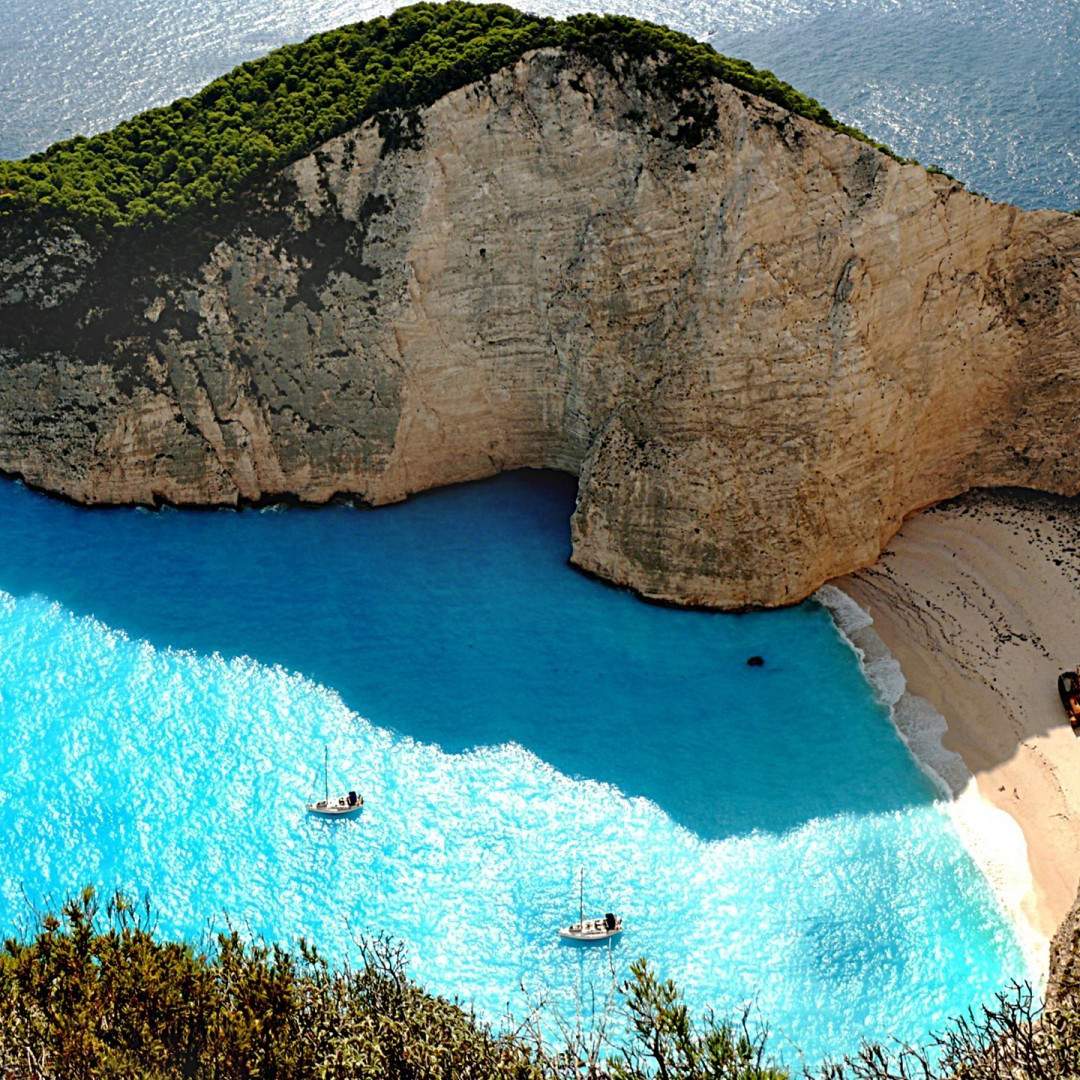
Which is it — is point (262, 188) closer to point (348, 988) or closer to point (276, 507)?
point (276, 507)

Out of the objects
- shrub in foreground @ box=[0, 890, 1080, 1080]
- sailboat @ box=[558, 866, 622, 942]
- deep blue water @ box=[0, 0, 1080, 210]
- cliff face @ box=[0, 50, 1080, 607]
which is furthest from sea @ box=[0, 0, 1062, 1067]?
deep blue water @ box=[0, 0, 1080, 210]

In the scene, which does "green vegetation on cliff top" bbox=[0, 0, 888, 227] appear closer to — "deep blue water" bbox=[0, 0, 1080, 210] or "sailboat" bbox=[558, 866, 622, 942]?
"sailboat" bbox=[558, 866, 622, 942]

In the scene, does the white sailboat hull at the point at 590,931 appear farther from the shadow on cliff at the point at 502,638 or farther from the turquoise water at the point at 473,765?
the shadow on cliff at the point at 502,638

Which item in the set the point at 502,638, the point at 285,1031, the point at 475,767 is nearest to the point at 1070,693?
the point at 502,638

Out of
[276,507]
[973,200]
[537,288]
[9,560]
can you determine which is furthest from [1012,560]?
[9,560]

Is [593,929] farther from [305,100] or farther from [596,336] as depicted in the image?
[305,100]

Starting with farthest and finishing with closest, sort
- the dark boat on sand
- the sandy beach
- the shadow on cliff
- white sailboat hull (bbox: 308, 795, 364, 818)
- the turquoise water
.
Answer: the dark boat on sand, the shadow on cliff, white sailboat hull (bbox: 308, 795, 364, 818), the sandy beach, the turquoise water
